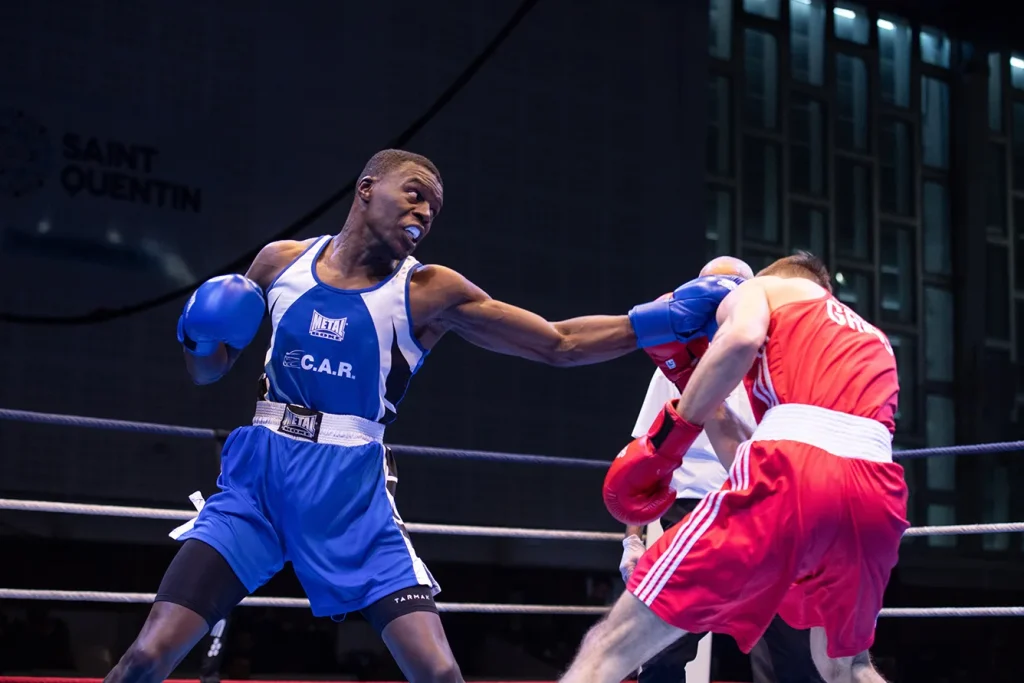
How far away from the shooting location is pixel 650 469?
6.13 ft

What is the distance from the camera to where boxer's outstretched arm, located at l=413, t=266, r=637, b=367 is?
1.96m

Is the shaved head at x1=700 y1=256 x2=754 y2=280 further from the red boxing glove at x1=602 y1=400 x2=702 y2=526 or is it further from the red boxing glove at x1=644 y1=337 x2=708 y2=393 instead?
the red boxing glove at x1=602 y1=400 x2=702 y2=526

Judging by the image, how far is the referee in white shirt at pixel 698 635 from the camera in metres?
2.55

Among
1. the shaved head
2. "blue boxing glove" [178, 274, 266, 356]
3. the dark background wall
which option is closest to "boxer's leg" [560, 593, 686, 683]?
"blue boxing glove" [178, 274, 266, 356]

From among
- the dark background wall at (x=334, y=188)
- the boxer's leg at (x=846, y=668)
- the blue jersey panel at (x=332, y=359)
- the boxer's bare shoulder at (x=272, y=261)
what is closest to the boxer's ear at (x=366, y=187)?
the boxer's bare shoulder at (x=272, y=261)

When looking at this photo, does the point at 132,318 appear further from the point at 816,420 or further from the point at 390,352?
the point at 816,420

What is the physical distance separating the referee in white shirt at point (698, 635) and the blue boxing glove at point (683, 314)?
0.53m

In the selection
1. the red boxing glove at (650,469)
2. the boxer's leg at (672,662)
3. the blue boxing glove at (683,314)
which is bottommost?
the boxer's leg at (672,662)

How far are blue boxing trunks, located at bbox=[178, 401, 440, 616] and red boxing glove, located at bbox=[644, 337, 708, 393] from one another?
1.71ft

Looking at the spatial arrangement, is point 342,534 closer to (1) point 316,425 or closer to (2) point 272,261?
(1) point 316,425

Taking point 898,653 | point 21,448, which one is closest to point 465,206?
point 21,448

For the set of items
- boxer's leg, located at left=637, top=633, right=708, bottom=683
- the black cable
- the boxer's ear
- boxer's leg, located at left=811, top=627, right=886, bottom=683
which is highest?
the black cable

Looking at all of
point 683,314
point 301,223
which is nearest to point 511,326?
point 683,314

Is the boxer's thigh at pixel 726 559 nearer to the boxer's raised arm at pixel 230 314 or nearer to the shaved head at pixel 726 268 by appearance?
the boxer's raised arm at pixel 230 314
